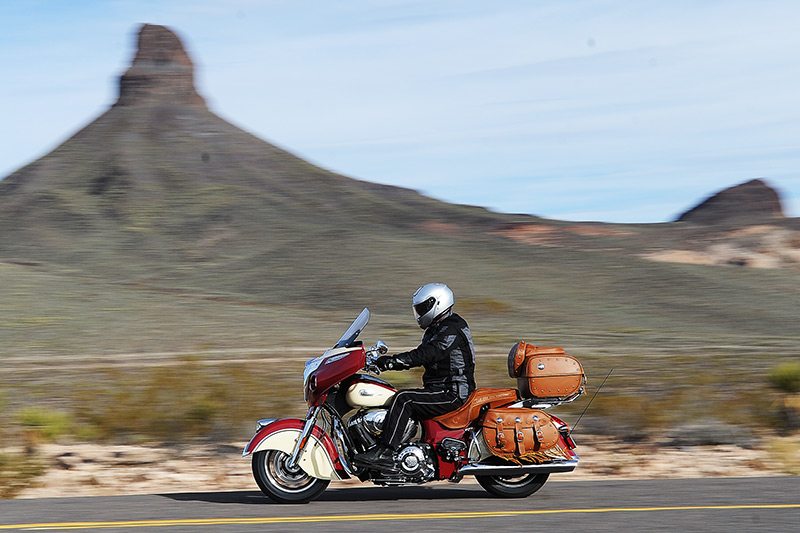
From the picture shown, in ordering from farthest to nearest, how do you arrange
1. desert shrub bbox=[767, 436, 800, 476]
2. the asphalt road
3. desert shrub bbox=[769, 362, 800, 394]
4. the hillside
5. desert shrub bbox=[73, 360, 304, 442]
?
the hillside < desert shrub bbox=[769, 362, 800, 394] < desert shrub bbox=[73, 360, 304, 442] < desert shrub bbox=[767, 436, 800, 476] < the asphalt road

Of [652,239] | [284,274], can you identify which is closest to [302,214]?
[284,274]

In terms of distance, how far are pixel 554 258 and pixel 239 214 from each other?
2627cm

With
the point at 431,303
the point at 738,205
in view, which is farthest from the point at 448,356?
the point at 738,205

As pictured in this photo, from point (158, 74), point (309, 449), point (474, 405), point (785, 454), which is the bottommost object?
point (785, 454)

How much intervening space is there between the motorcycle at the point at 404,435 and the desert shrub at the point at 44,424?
7.04 meters

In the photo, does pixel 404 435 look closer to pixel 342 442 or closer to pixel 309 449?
pixel 342 442

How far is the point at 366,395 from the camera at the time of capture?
9.65 meters

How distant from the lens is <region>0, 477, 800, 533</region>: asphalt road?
822cm

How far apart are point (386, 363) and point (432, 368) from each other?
0.47m

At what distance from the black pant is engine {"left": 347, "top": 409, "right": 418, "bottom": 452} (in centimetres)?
7

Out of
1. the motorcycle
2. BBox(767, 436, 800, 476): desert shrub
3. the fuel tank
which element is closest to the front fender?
the motorcycle

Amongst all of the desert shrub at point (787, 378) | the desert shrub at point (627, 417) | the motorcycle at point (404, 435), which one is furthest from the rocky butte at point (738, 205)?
the motorcycle at point (404, 435)

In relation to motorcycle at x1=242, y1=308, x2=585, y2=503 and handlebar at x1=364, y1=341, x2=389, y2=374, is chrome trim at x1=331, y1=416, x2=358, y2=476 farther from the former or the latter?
handlebar at x1=364, y1=341, x2=389, y2=374

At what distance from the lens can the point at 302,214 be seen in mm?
80625
